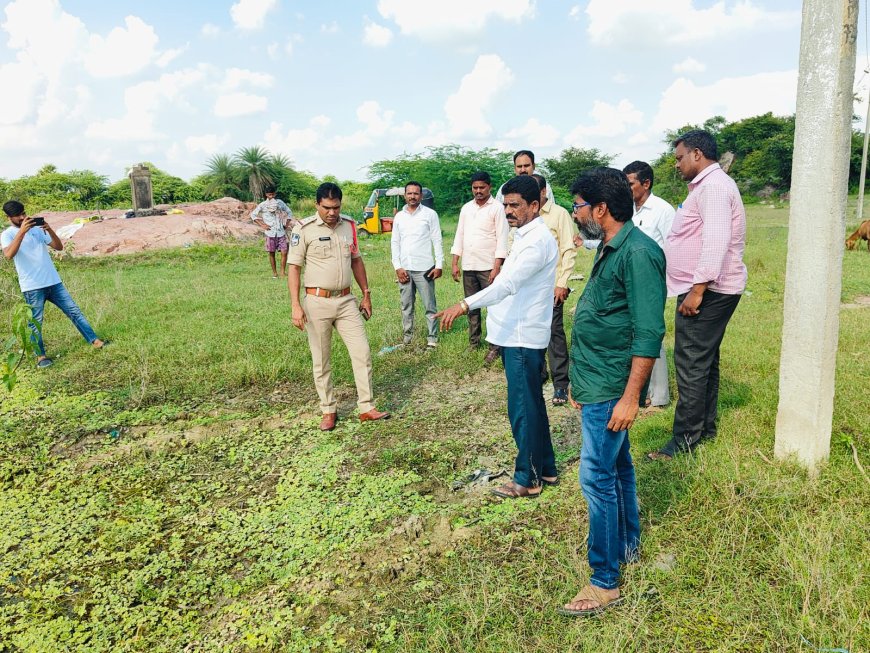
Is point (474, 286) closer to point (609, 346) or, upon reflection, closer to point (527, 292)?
point (527, 292)

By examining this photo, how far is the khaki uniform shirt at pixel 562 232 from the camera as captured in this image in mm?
5156

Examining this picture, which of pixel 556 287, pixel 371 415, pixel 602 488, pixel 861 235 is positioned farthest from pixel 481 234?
pixel 861 235

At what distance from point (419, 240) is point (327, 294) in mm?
2029

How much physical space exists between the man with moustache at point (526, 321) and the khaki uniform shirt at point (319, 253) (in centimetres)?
177

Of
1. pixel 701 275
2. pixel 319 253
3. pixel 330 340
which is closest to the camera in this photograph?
pixel 701 275

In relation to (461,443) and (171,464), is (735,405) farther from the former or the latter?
(171,464)

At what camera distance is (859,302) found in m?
7.98

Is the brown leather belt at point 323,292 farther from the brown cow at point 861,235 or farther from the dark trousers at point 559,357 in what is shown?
the brown cow at point 861,235

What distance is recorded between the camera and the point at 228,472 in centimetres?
429

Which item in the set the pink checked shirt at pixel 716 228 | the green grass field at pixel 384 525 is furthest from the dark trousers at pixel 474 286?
the pink checked shirt at pixel 716 228

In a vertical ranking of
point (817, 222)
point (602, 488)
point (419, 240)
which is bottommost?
point (602, 488)

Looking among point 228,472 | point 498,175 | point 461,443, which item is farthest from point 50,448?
point 498,175

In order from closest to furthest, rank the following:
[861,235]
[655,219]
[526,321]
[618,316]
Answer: [618,316] → [526,321] → [655,219] → [861,235]

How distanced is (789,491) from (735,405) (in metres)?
1.38
